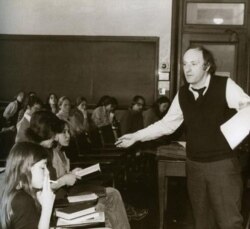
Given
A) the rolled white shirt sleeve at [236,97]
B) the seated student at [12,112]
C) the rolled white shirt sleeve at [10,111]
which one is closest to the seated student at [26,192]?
the rolled white shirt sleeve at [236,97]

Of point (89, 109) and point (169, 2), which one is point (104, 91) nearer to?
point (89, 109)

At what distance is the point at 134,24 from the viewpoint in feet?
20.6

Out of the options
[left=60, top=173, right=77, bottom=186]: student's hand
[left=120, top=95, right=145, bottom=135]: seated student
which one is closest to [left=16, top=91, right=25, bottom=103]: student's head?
[left=120, top=95, right=145, bottom=135]: seated student

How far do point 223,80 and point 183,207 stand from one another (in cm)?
214

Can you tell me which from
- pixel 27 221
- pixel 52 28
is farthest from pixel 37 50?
pixel 27 221

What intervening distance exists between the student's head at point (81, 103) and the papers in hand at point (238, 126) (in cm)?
365

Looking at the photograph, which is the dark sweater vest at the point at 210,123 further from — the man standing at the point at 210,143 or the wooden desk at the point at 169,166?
the wooden desk at the point at 169,166

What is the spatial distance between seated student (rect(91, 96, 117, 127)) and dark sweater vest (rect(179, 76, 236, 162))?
2.81 m

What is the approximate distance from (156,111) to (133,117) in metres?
0.31

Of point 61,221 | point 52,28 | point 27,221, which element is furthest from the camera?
point 52,28

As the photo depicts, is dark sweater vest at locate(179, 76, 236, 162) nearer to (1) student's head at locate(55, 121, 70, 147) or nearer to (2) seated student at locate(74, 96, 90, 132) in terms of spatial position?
(1) student's head at locate(55, 121, 70, 147)

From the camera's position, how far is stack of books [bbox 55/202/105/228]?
1.94 m

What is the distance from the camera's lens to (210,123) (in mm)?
2418

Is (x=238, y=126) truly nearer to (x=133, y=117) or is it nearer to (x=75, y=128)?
(x=75, y=128)
